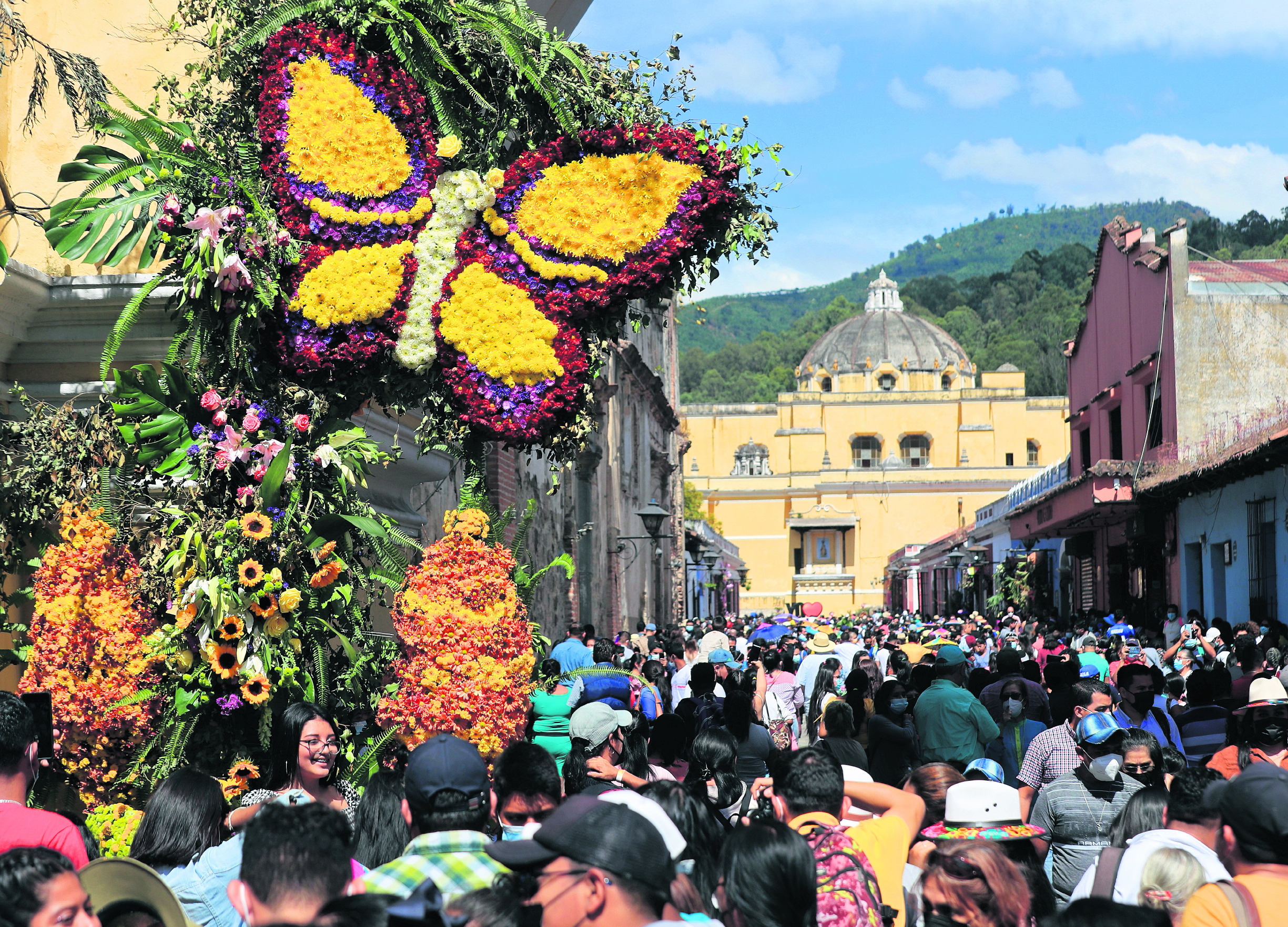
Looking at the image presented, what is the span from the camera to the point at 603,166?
7082 mm

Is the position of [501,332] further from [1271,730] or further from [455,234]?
[1271,730]

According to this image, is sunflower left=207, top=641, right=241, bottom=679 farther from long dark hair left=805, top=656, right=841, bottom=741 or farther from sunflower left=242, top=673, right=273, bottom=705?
long dark hair left=805, top=656, right=841, bottom=741

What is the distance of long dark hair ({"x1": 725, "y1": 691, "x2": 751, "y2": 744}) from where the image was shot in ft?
27.9

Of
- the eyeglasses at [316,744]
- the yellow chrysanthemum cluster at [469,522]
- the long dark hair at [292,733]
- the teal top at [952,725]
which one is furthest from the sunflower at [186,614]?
the teal top at [952,725]

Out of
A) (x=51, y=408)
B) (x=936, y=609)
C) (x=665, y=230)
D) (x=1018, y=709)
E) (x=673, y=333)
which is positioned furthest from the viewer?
(x=936, y=609)

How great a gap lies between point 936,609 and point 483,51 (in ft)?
175

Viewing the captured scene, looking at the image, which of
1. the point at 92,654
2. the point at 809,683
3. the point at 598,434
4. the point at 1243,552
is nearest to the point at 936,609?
the point at 598,434

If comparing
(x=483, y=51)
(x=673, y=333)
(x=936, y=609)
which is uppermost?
(x=673, y=333)

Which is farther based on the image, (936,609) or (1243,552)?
(936,609)

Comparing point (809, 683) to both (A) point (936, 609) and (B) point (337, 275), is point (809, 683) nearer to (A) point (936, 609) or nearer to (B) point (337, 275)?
(B) point (337, 275)

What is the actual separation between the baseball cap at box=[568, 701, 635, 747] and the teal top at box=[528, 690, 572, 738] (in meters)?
0.88

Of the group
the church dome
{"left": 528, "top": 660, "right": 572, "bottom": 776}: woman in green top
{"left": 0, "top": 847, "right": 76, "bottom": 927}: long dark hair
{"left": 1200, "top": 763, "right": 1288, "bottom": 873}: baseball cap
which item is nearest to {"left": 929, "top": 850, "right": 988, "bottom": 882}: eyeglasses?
{"left": 1200, "top": 763, "right": 1288, "bottom": 873}: baseball cap

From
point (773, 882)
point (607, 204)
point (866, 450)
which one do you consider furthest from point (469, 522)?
point (866, 450)

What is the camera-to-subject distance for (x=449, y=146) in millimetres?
7055
